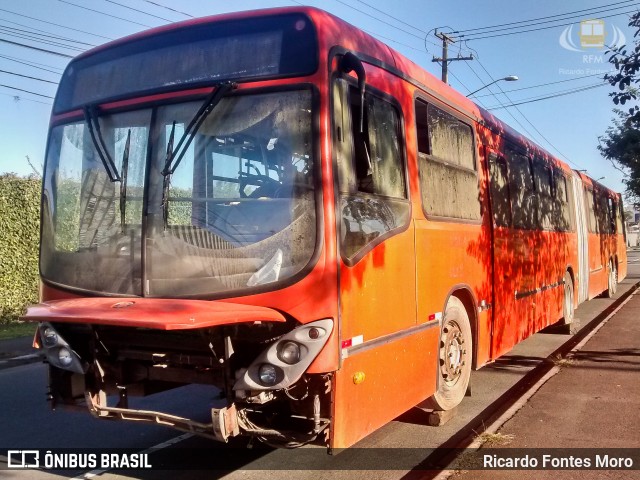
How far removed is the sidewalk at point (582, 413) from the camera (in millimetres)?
5082

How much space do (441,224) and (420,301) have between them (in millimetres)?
918

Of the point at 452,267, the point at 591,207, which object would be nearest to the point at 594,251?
the point at 591,207

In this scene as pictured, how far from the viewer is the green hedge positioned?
12523mm

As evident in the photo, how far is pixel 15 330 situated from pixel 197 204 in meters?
9.79

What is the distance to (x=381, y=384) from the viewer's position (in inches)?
172

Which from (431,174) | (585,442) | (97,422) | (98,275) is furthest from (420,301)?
(97,422)

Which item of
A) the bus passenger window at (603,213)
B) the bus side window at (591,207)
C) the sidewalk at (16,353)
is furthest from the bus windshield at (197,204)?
the bus passenger window at (603,213)

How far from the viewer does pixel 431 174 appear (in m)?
5.56

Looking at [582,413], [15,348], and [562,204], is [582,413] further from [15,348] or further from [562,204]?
[15,348]

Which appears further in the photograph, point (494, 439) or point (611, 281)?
point (611, 281)

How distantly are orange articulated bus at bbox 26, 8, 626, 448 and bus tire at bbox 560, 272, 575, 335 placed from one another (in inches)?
254

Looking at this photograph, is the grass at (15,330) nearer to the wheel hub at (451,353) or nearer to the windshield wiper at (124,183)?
the windshield wiper at (124,183)

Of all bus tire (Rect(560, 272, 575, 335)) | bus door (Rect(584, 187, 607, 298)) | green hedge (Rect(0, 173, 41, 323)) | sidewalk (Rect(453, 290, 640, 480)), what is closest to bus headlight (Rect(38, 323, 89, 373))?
sidewalk (Rect(453, 290, 640, 480))

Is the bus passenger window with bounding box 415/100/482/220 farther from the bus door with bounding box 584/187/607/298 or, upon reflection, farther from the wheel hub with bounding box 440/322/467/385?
the bus door with bounding box 584/187/607/298
